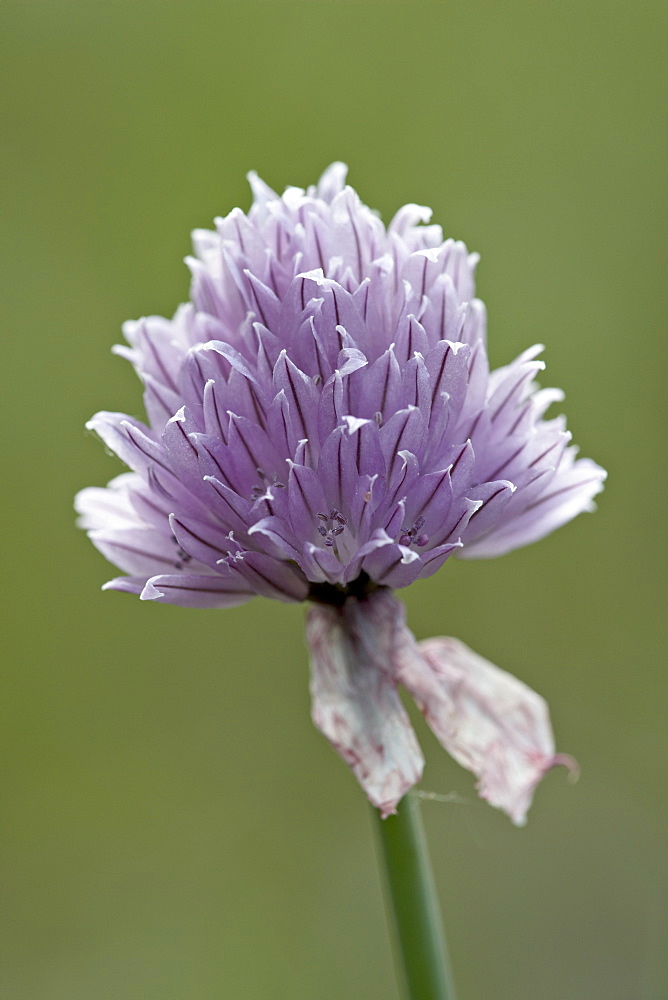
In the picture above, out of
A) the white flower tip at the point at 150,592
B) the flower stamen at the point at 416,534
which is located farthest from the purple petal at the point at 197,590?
the flower stamen at the point at 416,534

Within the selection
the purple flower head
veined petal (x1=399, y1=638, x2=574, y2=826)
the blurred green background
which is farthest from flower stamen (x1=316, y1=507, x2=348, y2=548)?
the blurred green background

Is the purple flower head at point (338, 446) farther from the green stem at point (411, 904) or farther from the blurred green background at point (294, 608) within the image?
the blurred green background at point (294, 608)

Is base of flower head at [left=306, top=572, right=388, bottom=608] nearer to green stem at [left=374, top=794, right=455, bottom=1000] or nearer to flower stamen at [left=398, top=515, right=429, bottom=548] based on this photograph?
flower stamen at [left=398, top=515, right=429, bottom=548]

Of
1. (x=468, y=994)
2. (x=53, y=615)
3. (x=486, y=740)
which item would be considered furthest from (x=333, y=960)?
(x=486, y=740)

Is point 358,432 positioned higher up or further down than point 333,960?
higher up

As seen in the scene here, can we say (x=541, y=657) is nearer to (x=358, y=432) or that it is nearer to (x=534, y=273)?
(x=534, y=273)

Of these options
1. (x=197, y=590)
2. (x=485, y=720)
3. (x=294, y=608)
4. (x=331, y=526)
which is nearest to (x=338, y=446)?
(x=331, y=526)

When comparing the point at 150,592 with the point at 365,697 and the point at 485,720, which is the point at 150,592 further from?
the point at 485,720
